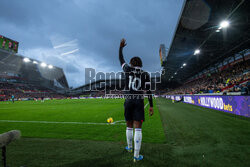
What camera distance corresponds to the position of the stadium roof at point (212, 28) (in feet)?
39.4

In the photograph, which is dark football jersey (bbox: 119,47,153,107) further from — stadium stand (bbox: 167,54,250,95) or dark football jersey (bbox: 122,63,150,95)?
stadium stand (bbox: 167,54,250,95)

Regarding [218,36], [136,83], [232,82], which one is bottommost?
[136,83]

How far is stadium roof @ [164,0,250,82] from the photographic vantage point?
39.4ft

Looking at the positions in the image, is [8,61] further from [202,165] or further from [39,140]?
[202,165]

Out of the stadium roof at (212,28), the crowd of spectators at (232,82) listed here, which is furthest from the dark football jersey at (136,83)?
the stadium roof at (212,28)

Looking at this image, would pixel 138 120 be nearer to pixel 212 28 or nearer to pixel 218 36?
pixel 212 28

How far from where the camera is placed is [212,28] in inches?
617

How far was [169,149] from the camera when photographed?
3.10m

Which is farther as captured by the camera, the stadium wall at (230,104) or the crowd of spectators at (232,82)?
the crowd of spectators at (232,82)

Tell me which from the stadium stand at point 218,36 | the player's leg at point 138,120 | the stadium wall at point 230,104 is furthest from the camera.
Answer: the stadium stand at point 218,36

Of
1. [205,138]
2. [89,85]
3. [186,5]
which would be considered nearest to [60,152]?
[205,138]

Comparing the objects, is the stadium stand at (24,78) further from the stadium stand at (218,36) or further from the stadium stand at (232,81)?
the stadium stand at (232,81)

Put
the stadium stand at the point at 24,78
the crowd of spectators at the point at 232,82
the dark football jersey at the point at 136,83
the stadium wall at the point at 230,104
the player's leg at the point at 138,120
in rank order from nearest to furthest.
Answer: the player's leg at the point at 138,120 < the dark football jersey at the point at 136,83 < the stadium wall at the point at 230,104 < the crowd of spectators at the point at 232,82 < the stadium stand at the point at 24,78

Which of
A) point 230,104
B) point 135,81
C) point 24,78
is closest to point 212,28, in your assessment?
point 230,104
